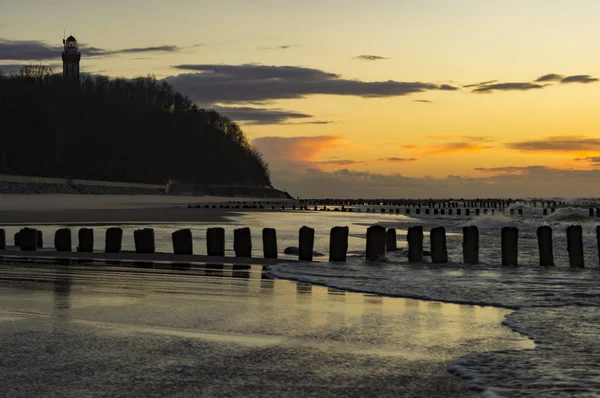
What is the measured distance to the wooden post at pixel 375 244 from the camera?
63.3 ft

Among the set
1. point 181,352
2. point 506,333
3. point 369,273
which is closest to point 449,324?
point 506,333

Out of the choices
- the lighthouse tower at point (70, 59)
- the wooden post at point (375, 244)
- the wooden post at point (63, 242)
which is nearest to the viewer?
the wooden post at point (375, 244)

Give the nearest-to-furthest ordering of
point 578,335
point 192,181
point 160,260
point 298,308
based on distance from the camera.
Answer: point 578,335
point 298,308
point 160,260
point 192,181

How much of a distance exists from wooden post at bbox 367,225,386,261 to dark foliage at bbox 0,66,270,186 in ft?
296

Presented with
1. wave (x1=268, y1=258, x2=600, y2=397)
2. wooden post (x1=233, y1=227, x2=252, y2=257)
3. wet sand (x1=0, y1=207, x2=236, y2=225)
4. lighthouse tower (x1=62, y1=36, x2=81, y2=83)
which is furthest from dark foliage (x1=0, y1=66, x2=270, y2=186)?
wave (x1=268, y1=258, x2=600, y2=397)

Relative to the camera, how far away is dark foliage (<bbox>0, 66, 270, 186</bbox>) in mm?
133625

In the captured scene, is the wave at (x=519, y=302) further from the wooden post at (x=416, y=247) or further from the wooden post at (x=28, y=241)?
the wooden post at (x=28, y=241)

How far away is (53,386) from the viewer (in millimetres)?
5996

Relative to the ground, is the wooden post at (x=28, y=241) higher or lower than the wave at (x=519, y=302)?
higher

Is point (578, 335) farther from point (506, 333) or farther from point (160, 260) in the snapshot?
point (160, 260)

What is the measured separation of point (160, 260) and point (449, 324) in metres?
10.5

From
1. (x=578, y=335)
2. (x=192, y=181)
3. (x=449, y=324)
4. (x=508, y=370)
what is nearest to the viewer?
(x=508, y=370)

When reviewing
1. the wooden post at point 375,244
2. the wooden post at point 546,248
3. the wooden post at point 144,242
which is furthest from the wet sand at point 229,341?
the wooden post at point 546,248

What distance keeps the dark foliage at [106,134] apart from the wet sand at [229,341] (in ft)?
317
